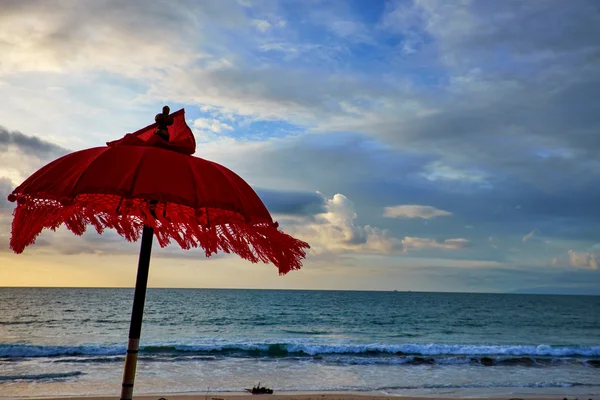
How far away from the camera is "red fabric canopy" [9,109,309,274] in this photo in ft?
9.95

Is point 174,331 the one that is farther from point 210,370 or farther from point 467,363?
point 467,363

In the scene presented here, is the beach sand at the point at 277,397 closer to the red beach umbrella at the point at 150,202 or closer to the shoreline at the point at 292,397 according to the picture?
the shoreline at the point at 292,397

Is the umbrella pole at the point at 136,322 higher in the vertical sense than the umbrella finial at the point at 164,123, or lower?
lower

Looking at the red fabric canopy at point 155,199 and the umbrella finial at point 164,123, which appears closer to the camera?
the red fabric canopy at point 155,199

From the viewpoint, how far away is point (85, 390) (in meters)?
13.7

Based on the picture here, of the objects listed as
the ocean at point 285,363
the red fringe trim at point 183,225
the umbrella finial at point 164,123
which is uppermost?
the umbrella finial at point 164,123

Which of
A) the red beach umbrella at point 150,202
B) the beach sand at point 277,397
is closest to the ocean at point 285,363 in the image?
the beach sand at point 277,397

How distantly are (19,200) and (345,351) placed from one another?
2353cm

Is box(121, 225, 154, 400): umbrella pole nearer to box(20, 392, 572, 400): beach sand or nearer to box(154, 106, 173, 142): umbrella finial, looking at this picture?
box(154, 106, 173, 142): umbrella finial

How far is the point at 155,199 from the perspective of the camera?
9.75 ft

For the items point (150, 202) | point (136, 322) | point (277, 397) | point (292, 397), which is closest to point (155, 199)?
point (150, 202)

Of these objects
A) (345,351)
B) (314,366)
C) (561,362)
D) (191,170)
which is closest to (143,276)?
(191,170)

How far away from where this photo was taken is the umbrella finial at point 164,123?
3607 millimetres

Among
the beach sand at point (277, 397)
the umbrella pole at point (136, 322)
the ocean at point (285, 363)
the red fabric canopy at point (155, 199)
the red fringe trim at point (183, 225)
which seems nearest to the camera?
the red fabric canopy at point (155, 199)
